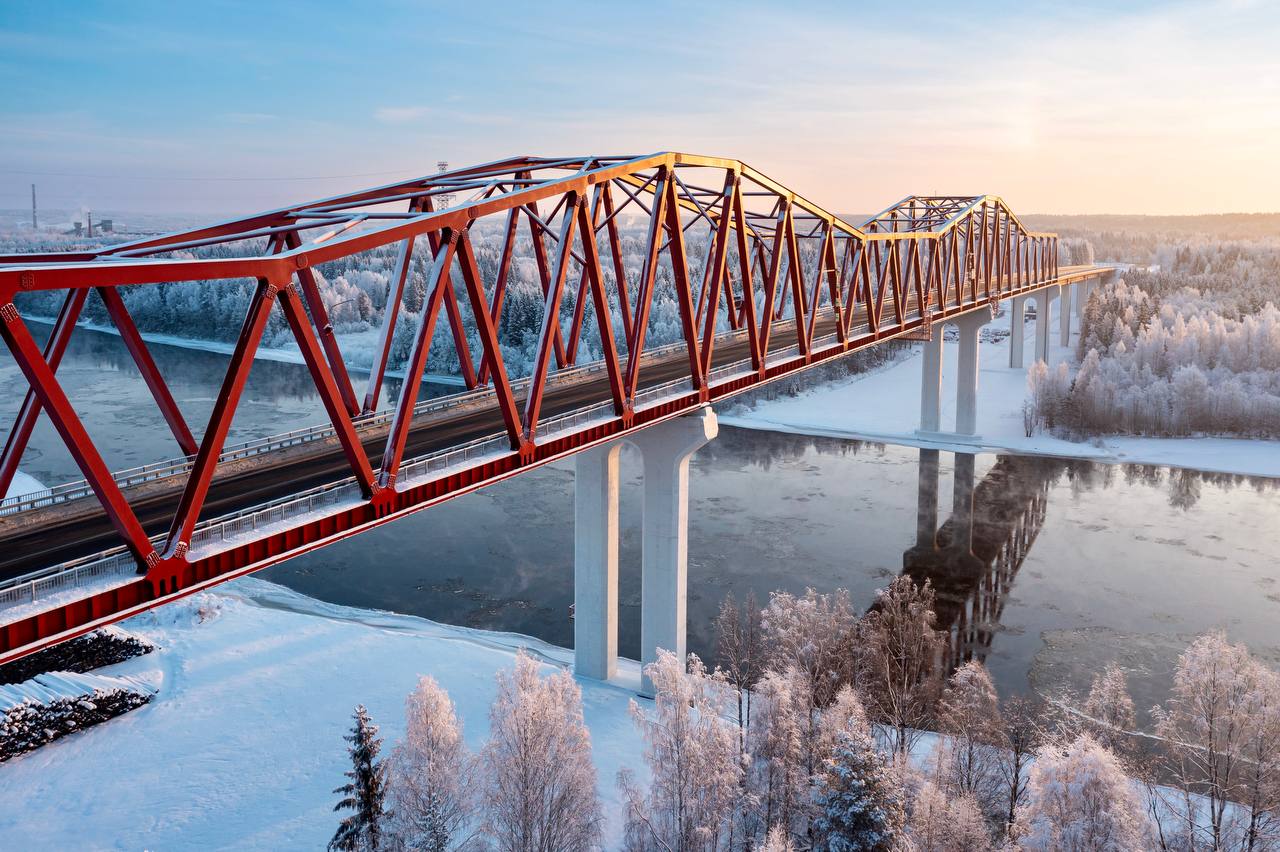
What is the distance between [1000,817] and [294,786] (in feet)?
53.6

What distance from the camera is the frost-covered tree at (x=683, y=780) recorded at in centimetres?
1944

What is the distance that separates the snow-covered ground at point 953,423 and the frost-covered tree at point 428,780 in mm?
55012

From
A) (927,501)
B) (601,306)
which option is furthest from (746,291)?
(927,501)

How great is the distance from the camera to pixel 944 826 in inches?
748

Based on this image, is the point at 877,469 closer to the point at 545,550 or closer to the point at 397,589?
the point at 545,550

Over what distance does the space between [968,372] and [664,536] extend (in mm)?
45819

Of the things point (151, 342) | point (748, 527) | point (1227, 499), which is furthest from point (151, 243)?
point (151, 342)

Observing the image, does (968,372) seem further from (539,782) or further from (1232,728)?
(539,782)

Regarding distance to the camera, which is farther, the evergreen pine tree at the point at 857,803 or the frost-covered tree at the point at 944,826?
the frost-covered tree at the point at 944,826

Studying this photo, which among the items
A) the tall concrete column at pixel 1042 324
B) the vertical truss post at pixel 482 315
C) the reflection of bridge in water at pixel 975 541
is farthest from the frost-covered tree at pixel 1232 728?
the tall concrete column at pixel 1042 324

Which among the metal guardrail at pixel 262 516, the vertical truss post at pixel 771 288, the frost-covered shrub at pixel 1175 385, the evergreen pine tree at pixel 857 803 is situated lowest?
the evergreen pine tree at pixel 857 803

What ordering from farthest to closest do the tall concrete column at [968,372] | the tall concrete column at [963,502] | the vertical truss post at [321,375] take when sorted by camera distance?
the tall concrete column at [968,372]
the tall concrete column at [963,502]
the vertical truss post at [321,375]

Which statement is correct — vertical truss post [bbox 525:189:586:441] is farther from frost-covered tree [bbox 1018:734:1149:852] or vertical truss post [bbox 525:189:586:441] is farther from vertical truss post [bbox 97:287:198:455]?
frost-covered tree [bbox 1018:734:1149:852]

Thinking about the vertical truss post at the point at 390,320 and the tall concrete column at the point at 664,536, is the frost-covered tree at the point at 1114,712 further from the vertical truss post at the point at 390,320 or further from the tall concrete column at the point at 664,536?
the vertical truss post at the point at 390,320
